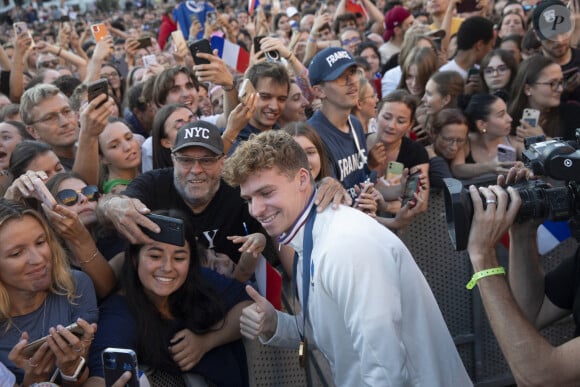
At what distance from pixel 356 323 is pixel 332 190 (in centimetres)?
62

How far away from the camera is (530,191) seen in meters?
2.18

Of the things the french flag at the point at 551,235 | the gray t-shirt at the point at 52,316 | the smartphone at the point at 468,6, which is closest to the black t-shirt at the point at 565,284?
the french flag at the point at 551,235

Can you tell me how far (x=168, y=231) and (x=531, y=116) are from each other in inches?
127

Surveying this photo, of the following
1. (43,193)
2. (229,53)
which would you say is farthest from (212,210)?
(229,53)

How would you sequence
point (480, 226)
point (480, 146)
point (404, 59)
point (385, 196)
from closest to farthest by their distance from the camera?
point (480, 226)
point (385, 196)
point (480, 146)
point (404, 59)

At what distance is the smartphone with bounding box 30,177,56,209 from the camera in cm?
295

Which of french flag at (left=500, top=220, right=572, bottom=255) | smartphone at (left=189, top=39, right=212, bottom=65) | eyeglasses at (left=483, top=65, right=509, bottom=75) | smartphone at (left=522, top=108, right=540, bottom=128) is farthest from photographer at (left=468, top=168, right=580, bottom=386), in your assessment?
eyeglasses at (left=483, top=65, right=509, bottom=75)

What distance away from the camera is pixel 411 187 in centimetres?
373

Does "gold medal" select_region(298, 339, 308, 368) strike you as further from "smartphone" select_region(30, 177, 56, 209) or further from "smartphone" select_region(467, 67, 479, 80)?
"smartphone" select_region(467, 67, 479, 80)

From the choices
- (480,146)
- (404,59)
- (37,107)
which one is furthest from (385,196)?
(404,59)

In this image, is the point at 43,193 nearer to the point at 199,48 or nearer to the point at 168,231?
the point at 168,231

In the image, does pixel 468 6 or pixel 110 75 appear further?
pixel 468 6

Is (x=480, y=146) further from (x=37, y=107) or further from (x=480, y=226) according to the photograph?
(x=37, y=107)

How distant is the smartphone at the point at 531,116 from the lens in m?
4.84
